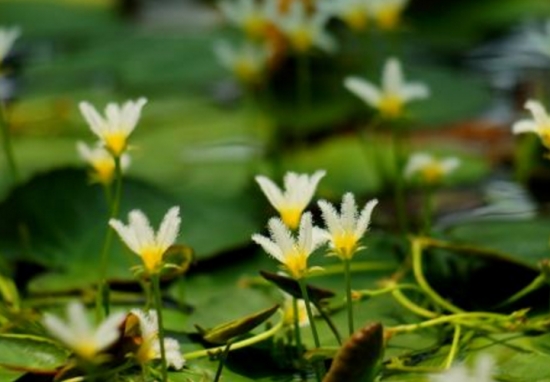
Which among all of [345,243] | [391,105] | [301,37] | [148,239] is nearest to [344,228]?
[345,243]

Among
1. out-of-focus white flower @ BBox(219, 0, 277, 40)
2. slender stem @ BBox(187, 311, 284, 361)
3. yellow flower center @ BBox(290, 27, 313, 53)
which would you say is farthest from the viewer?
out-of-focus white flower @ BBox(219, 0, 277, 40)

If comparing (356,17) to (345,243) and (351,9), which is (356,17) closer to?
(351,9)

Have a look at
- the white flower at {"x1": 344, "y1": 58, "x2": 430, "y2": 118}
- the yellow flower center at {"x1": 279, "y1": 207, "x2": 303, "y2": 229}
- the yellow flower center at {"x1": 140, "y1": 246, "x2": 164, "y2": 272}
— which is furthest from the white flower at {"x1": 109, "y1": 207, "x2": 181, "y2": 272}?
the white flower at {"x1": 344, "y1": 58, "x2": 430, "y2": 118}

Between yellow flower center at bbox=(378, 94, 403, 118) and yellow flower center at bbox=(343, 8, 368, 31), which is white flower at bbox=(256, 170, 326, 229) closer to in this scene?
yellow flower center at bbox=(378, 94, 403, 118)

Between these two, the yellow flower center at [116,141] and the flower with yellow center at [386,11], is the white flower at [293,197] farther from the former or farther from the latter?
the flower with yellow center at [386,11]

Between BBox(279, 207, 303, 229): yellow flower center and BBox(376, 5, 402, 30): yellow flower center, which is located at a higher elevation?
BBox(376, 5, 402, 30): yellow flower center

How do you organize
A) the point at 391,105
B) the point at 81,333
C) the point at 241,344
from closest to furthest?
1. the point at 81,333
2. the point at 241,344
3. the point at 391,105
